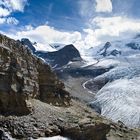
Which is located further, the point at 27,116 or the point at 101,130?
the point at 101,130

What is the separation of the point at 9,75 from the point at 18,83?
199 cm

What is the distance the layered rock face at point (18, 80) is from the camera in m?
54.1

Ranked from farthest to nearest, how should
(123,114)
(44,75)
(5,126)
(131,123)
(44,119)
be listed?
(123,114), (131,123), (44,75), (44,119), (5,126)

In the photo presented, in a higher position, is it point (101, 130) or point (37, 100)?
point (37, 100)

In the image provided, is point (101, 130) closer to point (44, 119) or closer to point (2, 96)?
point (44, 119)

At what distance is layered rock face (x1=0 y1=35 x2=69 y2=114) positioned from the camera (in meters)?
54.1

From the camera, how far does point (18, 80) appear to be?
56344mm

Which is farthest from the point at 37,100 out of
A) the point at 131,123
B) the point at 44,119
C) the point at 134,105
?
the point at 134,105

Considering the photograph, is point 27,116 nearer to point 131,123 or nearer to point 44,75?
point 44,75

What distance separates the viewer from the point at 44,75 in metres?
68.2

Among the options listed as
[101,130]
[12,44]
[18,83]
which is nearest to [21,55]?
[12,44]

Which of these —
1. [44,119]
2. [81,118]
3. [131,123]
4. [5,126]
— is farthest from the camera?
[131,123]

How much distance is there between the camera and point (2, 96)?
176 ft

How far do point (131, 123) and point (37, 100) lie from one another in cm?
10964
